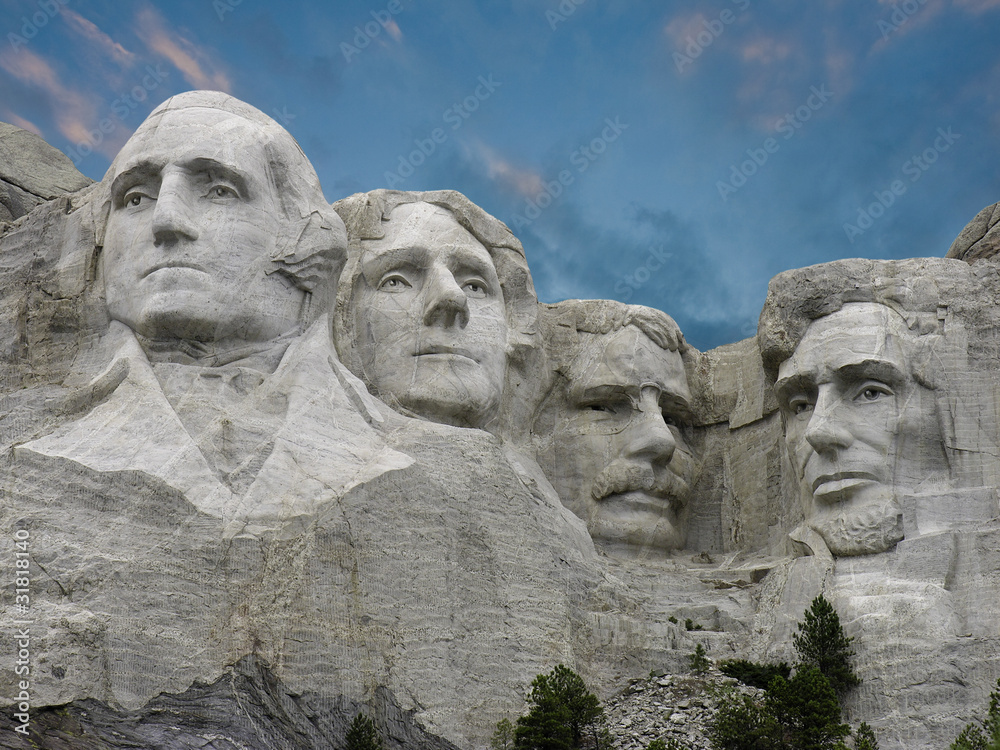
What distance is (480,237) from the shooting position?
1652cm

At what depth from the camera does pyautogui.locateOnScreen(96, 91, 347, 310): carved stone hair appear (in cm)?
1448

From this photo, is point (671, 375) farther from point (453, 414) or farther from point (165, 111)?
point (165, 111)

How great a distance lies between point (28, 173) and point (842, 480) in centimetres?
964

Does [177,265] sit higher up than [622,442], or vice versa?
[622,442]

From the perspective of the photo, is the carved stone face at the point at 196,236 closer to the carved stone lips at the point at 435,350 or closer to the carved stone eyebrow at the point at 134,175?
the carved stone eyebrow at the point at 134,175

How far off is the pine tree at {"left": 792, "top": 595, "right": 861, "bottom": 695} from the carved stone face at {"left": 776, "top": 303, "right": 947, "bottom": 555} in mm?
984

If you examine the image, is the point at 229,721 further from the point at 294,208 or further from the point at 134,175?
the point at 134,175

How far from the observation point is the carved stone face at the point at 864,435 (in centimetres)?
1479

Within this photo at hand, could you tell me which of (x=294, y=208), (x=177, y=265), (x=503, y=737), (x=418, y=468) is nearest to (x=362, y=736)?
(x=503, y=737)

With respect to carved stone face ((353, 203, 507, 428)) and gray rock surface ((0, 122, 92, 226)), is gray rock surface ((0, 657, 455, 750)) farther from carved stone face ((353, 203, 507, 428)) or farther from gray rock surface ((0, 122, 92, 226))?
gray rock surface ((0, 122, 92, 226))

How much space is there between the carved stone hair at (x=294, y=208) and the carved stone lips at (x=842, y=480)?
473cm

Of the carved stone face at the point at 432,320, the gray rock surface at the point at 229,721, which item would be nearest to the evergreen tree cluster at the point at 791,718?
the gray rock surface at the point at 229,721

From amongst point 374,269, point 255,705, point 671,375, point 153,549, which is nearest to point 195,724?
point 255,705

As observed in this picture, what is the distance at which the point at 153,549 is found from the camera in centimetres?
1238
